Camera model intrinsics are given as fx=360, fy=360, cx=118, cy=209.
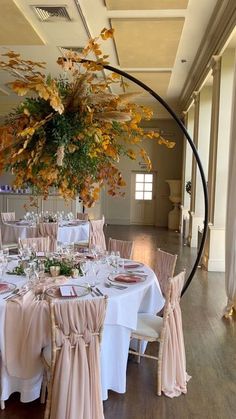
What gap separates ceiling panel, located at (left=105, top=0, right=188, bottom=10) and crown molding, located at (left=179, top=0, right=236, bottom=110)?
0.74m

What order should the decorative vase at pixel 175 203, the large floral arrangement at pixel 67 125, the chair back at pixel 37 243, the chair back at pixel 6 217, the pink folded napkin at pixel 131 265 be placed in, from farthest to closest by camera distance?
the decorative vase at pixel 175 203
the chair back at pixel 6 217
the chair back at pixel 37 243
the pink folded napkin at pixel 131 265
the large floral arrangement at pixel 67 125

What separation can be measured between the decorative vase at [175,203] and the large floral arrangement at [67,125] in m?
11.9

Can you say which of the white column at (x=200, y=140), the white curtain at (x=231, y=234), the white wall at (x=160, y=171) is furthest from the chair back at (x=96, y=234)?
the white wall at (x=160, y=171)

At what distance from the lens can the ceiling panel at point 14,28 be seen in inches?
217

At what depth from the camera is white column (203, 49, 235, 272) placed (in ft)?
21.4

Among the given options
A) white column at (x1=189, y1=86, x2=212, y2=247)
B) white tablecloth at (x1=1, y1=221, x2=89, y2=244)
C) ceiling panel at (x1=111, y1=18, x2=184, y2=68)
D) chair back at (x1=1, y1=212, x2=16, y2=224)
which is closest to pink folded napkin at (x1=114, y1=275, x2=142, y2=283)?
white tablecloth at (x1=1, y1=221, x2=89, y2=244)

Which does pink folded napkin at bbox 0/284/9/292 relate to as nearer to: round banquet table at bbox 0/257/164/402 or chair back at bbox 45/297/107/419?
round banquet table at bbox 0/257/164/402

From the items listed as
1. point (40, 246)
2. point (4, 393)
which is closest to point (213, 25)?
point (40, 246)

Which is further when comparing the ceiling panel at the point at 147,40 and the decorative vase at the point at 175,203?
the decorative vase at the point at 175,203

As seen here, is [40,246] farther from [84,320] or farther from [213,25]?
[213,25]

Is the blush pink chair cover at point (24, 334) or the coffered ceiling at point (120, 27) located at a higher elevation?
the coffered ceiling at point (120, 27)

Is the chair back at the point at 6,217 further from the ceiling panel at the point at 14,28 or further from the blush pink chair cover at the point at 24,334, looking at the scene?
the blush pink chair cover at the point at 24,334

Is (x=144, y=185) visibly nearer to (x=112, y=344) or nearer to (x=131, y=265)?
(x=131, y=265)

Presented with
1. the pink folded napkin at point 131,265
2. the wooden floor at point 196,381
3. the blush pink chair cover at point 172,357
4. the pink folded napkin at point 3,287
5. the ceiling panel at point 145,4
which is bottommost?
the wooden floor at point 196,381
